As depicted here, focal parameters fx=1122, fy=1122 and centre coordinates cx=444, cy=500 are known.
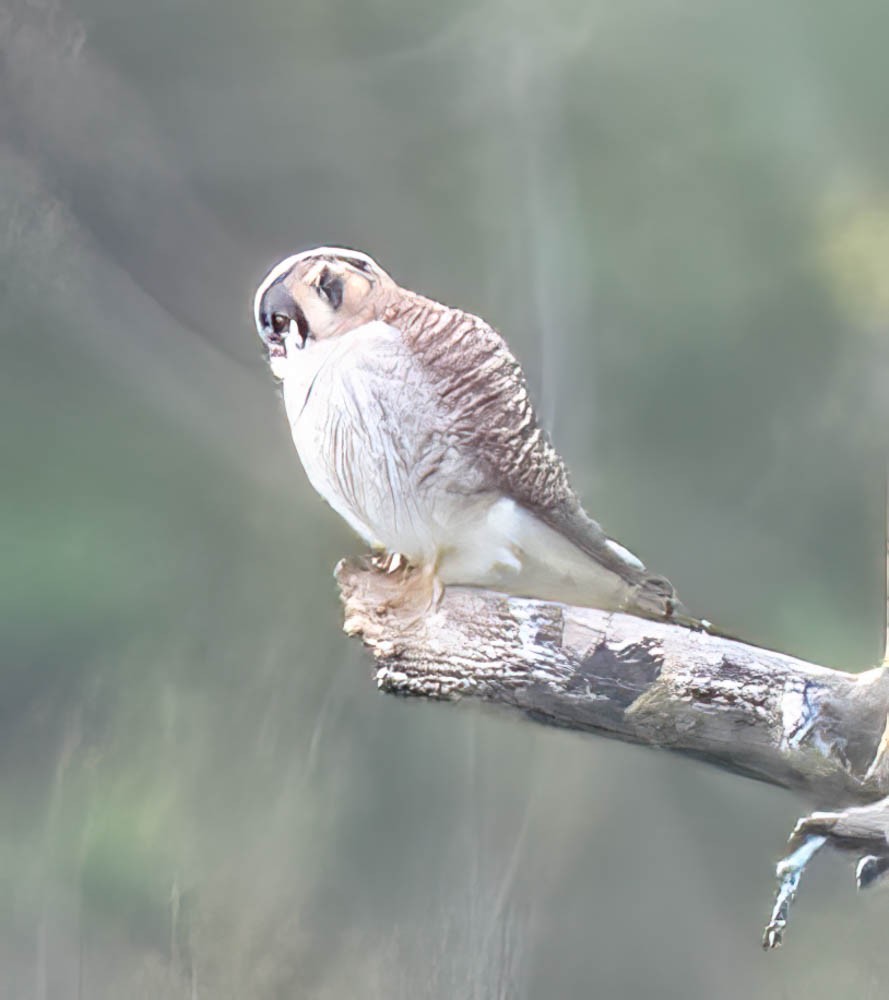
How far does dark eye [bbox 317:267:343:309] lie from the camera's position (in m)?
1.02

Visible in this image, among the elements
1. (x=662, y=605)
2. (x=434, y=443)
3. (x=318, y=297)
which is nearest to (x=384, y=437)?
(x=434, y=443)

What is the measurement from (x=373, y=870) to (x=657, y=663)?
346 millimetres

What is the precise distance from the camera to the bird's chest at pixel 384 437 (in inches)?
39.0

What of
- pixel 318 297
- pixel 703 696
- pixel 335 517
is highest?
pixel 318 297

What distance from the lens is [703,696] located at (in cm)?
99

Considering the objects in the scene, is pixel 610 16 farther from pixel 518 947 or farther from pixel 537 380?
pixel 518 947

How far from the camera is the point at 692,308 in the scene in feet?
3.45

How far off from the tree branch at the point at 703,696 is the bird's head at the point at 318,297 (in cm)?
27

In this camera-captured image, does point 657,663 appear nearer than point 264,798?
Yes

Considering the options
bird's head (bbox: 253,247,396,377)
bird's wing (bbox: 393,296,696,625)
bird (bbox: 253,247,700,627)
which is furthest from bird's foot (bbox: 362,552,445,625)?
bird's head (bbox: 253,247,396,377)

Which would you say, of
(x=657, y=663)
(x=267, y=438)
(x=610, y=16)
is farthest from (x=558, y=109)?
(x=657, y=663)

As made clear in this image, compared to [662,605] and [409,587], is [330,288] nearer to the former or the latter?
[409,587]

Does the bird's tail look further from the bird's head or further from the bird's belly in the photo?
the bird's head

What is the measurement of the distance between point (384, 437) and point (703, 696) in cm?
36
